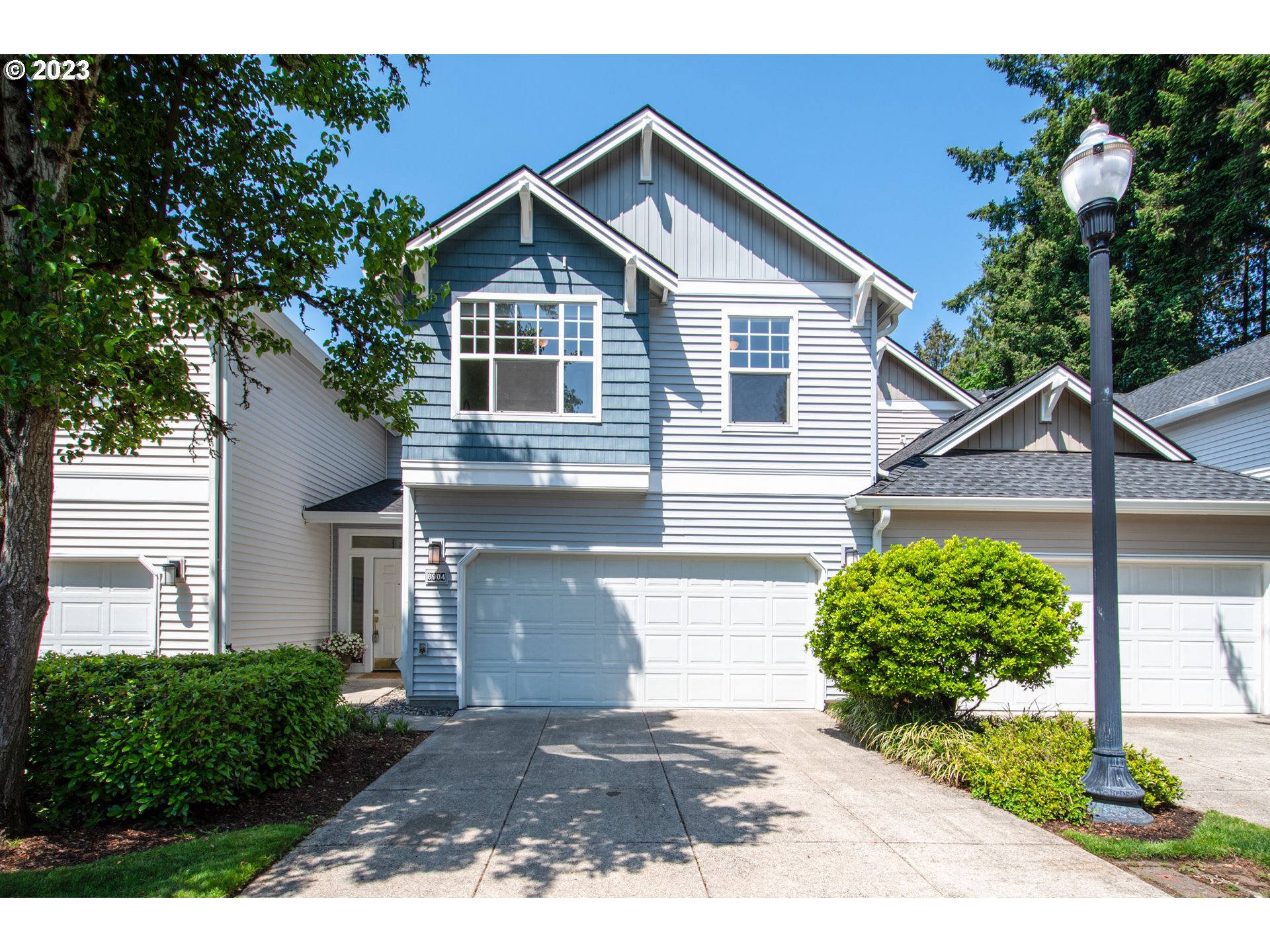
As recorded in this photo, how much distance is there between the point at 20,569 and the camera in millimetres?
5559

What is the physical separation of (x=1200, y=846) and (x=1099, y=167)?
16.6ft

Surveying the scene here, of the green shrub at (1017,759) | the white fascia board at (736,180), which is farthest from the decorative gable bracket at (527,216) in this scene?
the green shrub at (1017,759)

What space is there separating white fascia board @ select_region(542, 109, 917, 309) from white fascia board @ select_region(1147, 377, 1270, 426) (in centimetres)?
698

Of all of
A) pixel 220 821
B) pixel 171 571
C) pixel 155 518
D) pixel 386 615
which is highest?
pixel 155 518

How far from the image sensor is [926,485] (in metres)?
10.8

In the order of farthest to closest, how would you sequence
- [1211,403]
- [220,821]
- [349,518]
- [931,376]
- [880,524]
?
[931,376] < [1211,403] < [349,518] < [880,524] < [220,821]

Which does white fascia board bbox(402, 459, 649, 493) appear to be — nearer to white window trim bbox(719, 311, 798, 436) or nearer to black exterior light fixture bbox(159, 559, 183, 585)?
white window trim bbox(719, 311, 798, 436)

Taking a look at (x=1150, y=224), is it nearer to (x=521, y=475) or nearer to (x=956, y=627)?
(x=956, y=627)

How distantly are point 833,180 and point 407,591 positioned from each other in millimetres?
8935

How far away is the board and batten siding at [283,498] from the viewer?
11.1m

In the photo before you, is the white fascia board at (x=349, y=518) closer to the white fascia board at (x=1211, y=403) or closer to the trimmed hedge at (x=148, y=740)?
the trimmed hedge at (x=148, y=740)

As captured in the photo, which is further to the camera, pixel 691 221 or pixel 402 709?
pixel 691 221

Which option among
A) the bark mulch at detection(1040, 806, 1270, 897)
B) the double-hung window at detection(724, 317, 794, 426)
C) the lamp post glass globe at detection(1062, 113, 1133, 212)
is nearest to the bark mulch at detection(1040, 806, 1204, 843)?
the bark mulch at detection(1040, 806, 1270, 897)

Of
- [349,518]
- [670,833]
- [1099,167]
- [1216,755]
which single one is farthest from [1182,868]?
[349,518]
